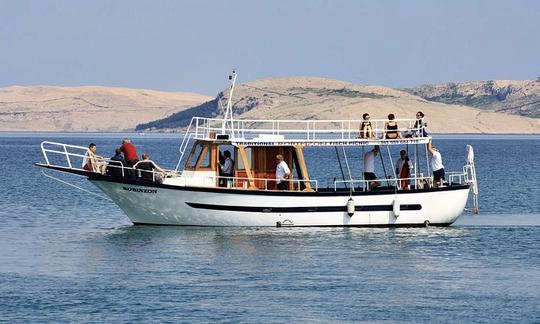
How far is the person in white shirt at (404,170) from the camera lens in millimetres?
38344

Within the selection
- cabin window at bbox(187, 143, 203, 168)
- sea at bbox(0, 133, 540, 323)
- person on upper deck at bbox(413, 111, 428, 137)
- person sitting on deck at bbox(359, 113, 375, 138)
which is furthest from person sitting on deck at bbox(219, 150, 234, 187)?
person on upper deck at bbox(413, 111, 428, 137)

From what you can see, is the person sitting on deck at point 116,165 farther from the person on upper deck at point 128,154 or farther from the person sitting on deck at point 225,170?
the person sitting on deck at point 225,170

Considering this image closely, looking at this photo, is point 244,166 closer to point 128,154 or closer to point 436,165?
point 128,154

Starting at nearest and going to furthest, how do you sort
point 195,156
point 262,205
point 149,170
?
point 262,205 < point 149,170 < point 195,156

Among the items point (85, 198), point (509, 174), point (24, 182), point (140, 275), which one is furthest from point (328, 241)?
point (509, 174)

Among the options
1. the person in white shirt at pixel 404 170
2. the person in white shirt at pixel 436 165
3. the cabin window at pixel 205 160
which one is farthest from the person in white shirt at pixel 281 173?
the person in white shirt at pixel 436 165

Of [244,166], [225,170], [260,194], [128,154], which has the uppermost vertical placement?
[128,154]

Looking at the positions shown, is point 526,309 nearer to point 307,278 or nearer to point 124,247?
point 307,278

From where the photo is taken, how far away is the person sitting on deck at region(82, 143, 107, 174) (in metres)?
37.2

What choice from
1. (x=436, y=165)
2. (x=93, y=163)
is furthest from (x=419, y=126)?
(x=93, y=163)

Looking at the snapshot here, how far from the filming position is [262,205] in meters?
36.7

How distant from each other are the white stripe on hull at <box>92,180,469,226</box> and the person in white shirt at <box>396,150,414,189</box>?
43.0 inches

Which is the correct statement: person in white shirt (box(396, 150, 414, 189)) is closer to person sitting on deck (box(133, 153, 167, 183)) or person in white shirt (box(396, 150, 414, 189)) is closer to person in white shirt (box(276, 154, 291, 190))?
person in white shirt (box(276, 154, 291, 190))

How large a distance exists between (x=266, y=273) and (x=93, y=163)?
9740 millimetres
